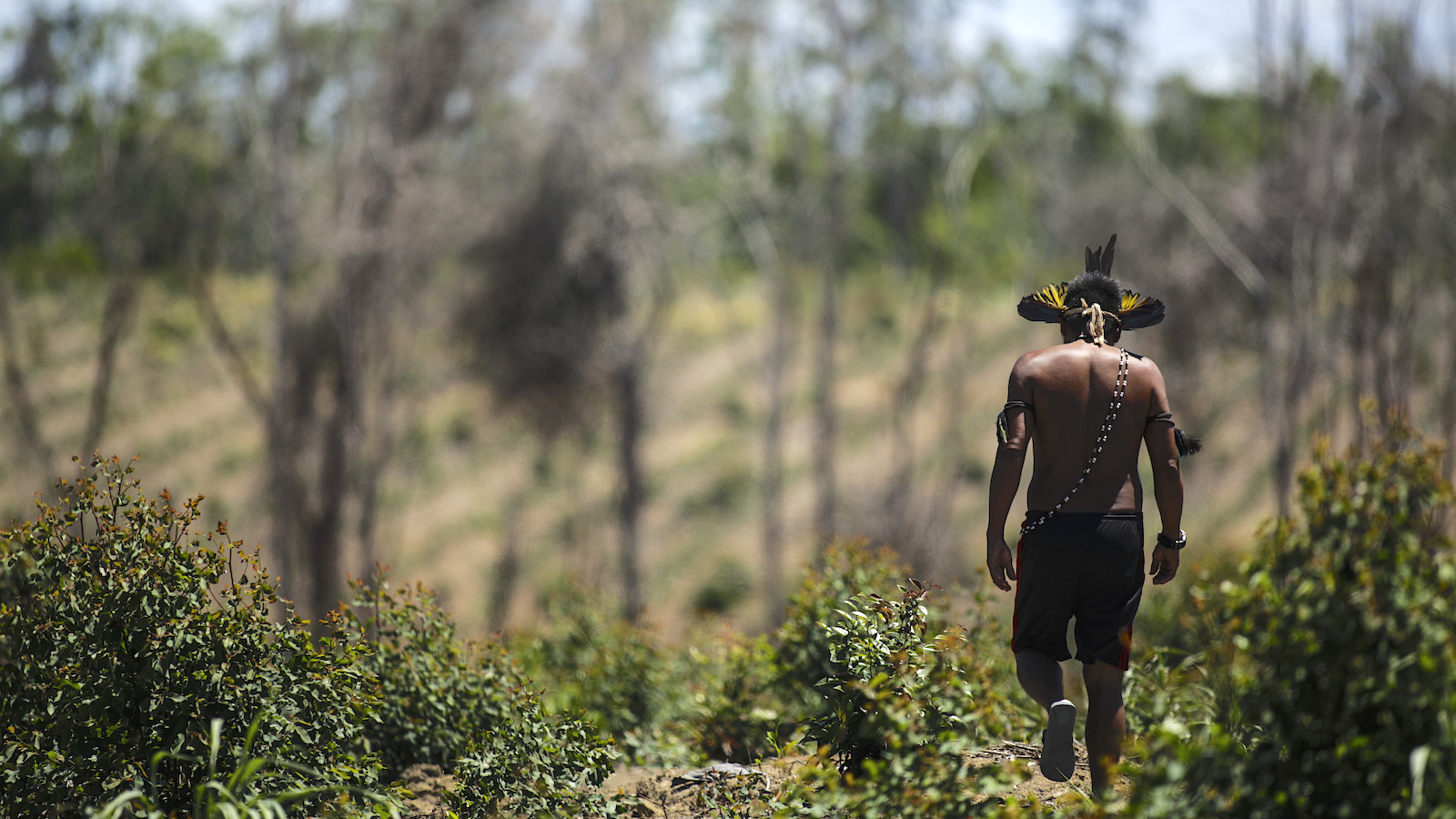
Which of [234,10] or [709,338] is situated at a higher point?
[709,338]

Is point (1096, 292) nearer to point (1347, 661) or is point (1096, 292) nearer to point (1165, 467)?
point (1165, 467)

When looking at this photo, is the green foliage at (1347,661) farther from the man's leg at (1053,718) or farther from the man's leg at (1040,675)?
the man's leg at (1040,675)

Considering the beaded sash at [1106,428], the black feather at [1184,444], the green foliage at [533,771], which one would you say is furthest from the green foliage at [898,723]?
the black feather at [1184,444]

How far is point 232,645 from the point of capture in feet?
13.0

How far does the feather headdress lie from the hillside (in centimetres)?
1195

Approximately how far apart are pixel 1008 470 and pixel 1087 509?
32 centimetres

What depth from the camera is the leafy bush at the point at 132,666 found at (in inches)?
151

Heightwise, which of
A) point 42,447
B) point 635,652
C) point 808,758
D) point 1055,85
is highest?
point 1055,85

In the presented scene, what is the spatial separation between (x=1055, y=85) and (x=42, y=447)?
3180 centimetres

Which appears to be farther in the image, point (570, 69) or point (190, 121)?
point (190, 121)

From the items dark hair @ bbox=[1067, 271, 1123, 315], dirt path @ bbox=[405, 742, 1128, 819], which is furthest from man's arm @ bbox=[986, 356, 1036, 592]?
dirt path @ bbox=[405, 742, 1128, 819]

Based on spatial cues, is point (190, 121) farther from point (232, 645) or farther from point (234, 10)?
point (232, 645)

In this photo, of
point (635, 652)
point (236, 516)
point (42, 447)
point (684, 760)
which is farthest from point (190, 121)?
point (684, 760)

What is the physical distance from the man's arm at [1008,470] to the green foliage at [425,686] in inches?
78.4
